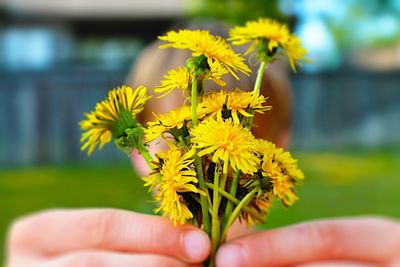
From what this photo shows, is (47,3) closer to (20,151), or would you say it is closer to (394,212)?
(20,151)

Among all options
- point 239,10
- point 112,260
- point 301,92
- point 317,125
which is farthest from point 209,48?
point 301,92

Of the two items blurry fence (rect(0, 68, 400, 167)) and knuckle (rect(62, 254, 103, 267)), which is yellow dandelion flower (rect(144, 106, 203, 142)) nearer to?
knuckle (rect(62, 254, 103, 267))

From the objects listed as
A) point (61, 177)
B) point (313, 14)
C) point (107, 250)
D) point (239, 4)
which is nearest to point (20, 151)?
point (61, 177)

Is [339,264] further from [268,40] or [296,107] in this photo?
[296,107]

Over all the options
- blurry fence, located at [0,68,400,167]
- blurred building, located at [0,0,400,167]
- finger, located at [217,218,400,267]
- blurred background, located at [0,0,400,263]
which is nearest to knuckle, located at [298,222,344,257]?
finger, located at [217,218,400,267]

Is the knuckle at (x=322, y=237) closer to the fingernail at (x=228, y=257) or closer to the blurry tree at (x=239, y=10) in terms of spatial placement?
the fingernail at (x=228, y=257)

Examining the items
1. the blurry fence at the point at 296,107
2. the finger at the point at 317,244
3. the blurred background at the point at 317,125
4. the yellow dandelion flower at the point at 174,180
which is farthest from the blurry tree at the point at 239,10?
the yellow dandelion flower at the point at 174,180
